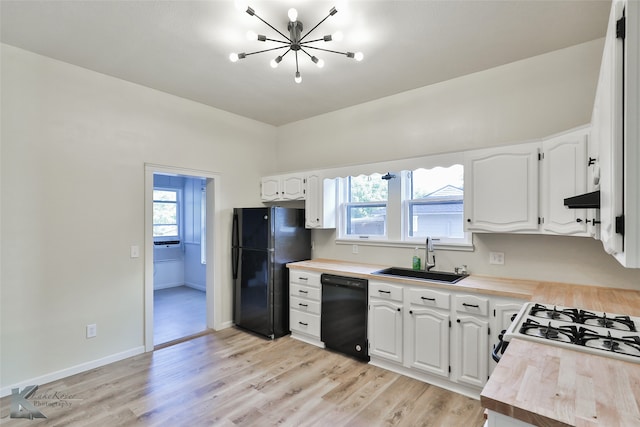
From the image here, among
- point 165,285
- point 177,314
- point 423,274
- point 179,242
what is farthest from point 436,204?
point 165,285

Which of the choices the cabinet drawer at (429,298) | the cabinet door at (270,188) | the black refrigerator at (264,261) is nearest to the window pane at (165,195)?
the cabinet door at (270,188)

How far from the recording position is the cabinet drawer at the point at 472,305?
2.43 metres

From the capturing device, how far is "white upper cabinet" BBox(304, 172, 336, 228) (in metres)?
3.90

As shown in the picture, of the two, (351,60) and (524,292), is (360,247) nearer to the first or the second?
(524,292)

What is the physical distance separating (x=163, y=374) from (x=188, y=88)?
9.65ft

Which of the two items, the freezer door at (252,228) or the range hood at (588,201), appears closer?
the range hood at (588,201)

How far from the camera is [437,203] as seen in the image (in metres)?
3.34

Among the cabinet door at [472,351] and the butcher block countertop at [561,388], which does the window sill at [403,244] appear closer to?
the cabinet door at [472,351]

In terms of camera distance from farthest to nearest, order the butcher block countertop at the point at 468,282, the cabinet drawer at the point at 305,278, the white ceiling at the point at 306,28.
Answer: the cabinet drawer at the point at 305,278, the butcher block countertop at the point at 468,282, the white ceiling at the point at 306,28

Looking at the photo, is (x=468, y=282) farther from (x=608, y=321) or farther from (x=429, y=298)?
(x=608, y=321)

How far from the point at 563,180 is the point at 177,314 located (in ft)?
16.2

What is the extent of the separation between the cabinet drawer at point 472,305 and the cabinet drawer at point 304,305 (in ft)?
5.03

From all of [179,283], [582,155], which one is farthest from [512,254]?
[179,283]

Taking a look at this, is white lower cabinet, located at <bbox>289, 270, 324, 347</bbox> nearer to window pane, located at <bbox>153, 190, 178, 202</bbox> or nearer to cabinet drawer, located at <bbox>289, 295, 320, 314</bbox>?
cabinet drawer, located at <bbox>289, 295, 320, 314</bbox>
